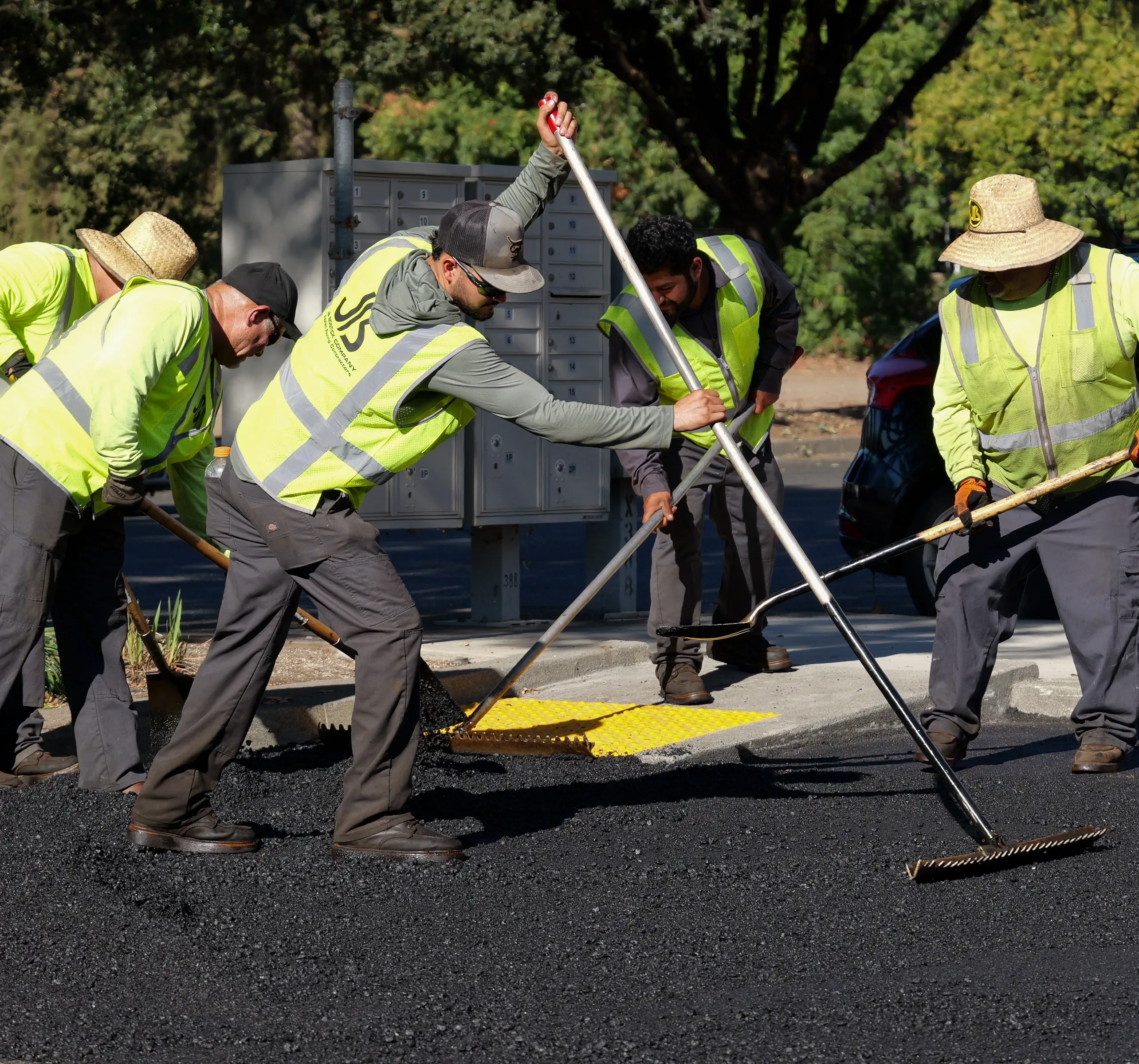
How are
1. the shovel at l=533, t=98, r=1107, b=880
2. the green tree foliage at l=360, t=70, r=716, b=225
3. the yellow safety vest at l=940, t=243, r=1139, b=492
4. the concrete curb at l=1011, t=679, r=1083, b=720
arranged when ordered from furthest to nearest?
the green tree foliage at l=360, t=70, r=716, b=225 < the concrete curb at l=1011, t=679, r=1083, b=720 < the yellow safety vest at l=940, t=243, r=1139, b=492 < the shovel at l=533, t=98, r=1107, b=880

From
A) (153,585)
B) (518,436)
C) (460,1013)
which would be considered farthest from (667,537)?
A: (153,585)

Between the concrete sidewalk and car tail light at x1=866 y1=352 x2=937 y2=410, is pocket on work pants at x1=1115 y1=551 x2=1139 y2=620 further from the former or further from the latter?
car tail light at x1=866 y1=352 x2=937 y2=410

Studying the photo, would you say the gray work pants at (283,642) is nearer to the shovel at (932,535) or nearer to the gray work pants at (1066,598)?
the shovel at (932,535)

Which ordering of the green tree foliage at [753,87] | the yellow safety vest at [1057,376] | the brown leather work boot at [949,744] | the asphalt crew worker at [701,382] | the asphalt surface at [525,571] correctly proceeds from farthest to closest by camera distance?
the green tree foliage at [753,87] → the asphalt surface at [525,571] → the asphalt crew worker at [701,382] → the brown leather work boot at [949,744] → the yellow safety vest at [1057,376]

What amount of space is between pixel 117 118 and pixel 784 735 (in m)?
19.5

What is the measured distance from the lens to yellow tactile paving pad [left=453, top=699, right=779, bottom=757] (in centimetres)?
611

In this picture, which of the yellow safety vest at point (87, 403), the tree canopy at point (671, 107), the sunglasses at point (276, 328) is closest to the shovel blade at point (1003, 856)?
the sunglasses at point (276, 328)

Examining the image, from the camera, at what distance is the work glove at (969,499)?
5.55 metres

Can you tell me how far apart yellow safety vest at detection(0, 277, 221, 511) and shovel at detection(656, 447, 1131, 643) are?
1661 mm

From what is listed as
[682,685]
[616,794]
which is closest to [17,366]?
[616,794]

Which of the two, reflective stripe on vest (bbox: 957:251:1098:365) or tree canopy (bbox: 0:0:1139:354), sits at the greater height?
reflective stripe on vest (bbox: 957:251:1098:365)

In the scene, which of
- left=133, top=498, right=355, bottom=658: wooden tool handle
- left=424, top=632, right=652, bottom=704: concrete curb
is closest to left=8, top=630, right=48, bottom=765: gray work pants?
left=133, top=498, right=355, bottom=658: wooden tool handle

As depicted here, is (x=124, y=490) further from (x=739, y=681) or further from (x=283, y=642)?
(x=739, y=681)

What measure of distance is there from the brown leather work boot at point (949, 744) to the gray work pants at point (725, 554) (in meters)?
1.08
